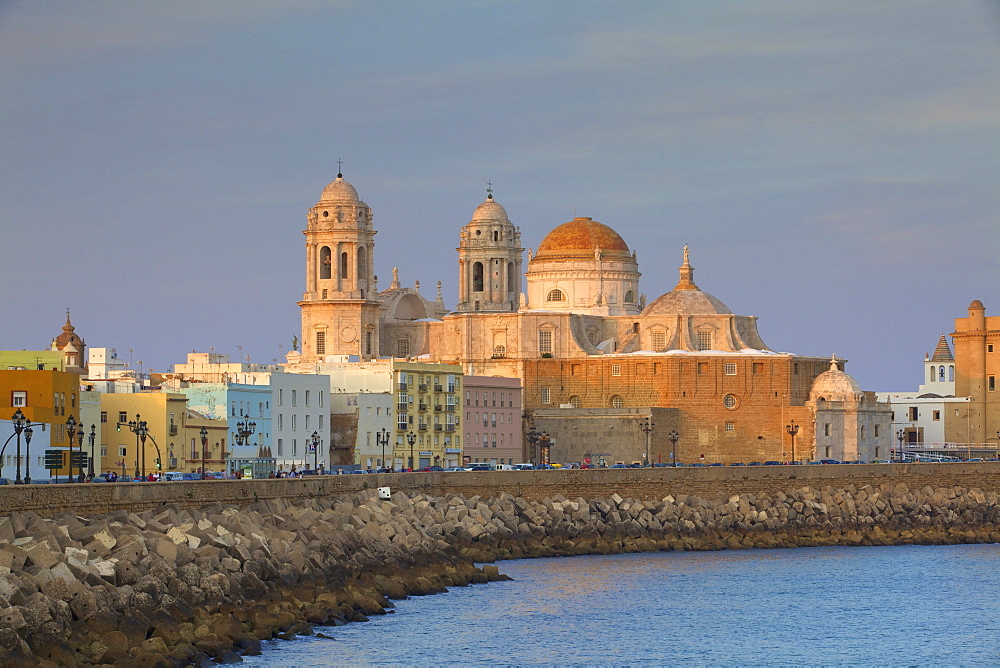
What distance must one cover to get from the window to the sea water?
42.7m

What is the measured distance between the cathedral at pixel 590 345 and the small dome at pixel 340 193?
0.07m

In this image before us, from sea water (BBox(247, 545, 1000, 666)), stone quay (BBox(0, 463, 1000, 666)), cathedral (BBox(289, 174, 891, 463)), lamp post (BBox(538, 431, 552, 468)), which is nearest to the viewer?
stone quay (BBox(0, 463, 1000, 666))

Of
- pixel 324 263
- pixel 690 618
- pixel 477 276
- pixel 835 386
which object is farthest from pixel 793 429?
pixel 690 618

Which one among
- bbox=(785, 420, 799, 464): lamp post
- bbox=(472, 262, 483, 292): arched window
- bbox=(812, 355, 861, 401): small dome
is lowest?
bbox=(785, 420, 799, 464): lamp post

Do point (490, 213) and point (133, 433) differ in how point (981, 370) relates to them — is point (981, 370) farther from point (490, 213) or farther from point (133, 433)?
point (133, 433)

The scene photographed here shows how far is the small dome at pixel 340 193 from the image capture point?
330 feet

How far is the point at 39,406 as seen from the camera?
2371 inches

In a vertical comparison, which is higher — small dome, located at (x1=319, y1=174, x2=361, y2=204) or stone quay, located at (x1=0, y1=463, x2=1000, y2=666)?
small dome, located at (x1=319, y1=174, x2=361, y2=204)

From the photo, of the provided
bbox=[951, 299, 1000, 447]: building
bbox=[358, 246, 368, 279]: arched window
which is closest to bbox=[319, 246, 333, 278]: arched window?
bbox=[358, 246, 368, 279]: arched window

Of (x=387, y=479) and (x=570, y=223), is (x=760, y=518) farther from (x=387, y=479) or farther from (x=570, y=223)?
(x=570, y=223)

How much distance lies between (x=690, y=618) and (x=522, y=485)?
17.9 m

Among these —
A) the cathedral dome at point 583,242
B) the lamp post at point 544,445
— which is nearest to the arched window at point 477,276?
the cathedral dome at point 583,242

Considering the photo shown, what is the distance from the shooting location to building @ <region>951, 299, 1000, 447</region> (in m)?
107

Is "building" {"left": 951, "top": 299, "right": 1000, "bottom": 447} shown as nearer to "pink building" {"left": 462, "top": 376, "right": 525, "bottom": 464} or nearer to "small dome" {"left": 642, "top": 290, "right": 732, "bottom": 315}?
"small dome" {"left": 642, "top": 290, "right": 732, "bottom": 315}
